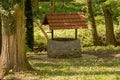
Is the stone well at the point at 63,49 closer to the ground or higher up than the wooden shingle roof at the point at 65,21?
closer to the ground

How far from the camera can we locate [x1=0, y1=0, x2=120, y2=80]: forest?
12500 millimetres

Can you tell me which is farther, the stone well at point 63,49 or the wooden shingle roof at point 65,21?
the wooden shingle roof at point 65,21

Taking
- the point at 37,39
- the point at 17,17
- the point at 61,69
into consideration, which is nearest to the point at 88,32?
the point at 37,39

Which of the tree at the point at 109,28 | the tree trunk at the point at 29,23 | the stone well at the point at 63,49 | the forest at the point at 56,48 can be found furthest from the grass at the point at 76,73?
the tree at the point at 109,28

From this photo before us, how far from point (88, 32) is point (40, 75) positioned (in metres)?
17.9

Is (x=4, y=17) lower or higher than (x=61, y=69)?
higher

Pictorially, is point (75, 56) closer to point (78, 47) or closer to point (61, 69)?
point (78, 47)

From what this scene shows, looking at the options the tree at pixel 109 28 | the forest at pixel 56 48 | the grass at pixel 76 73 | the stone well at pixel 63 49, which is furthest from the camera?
the tree at pixel 109 28

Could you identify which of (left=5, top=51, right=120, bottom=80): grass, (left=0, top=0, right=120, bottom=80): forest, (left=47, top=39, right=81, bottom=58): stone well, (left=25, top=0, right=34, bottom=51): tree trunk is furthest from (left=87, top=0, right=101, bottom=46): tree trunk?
(left=5, top=51, right=120, bottom=80): grass

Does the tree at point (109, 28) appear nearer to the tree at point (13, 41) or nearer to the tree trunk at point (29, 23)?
the tree trunk at point (29, 23)

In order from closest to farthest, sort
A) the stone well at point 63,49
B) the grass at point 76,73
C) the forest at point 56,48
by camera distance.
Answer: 1. the grass at point 76,73
2. the forest at point 56,48
3. the stone well at point 63,49

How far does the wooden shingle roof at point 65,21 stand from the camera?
19.1 meters

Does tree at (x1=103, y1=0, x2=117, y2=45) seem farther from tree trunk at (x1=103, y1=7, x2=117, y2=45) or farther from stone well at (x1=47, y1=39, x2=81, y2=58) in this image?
stone well at (x1=47, y1=39, x2=81, y2=58)

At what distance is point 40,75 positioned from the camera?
1265 cm
